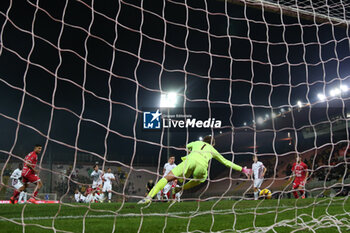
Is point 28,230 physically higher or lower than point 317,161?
lower

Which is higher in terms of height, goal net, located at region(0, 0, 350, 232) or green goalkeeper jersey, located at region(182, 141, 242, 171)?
goal net, located at region(0, 0, 350, 232)

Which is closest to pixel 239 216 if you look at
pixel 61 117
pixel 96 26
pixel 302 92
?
pixel 96 26

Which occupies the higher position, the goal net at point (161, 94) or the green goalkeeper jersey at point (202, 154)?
the goal net at point (161, 94)

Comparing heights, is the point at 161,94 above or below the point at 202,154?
above

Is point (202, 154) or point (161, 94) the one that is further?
point (161, 94)

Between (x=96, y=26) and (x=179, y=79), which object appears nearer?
(x=96, y=26)

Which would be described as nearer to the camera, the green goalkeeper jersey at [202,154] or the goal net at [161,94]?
the green goalkeeper jersey at [202,154]

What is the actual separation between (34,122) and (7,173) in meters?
10.5

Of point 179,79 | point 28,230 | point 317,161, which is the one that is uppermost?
point 179,79

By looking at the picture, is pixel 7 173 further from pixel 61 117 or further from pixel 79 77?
pixel 61 117

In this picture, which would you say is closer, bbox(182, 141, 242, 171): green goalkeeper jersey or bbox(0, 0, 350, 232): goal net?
bbox(182, 141, 242, 171): green goalkeeper jersey

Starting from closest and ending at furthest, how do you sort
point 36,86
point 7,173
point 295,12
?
point 295,12, point 7,173, point 36,86

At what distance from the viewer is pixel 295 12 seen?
383cm

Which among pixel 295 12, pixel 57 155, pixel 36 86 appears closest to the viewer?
pixel 295 12
